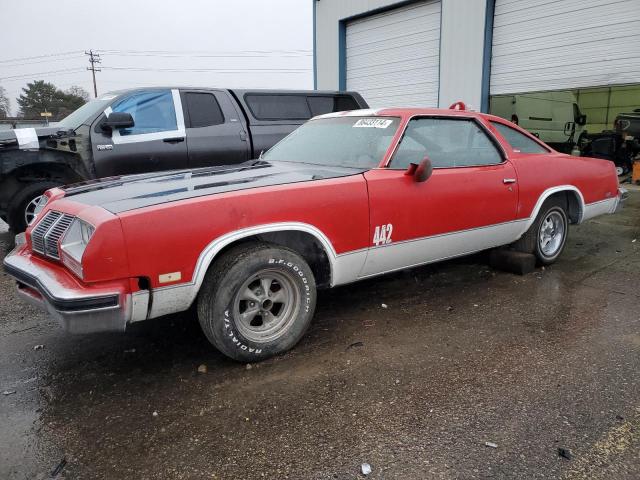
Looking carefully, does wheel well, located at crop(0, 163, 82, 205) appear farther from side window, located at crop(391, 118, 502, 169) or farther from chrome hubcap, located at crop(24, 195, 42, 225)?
side window, located at crop(391, 118, 502, 169)

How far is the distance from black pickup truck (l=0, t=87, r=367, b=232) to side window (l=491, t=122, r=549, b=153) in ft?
10.7

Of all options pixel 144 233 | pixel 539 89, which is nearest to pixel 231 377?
pixel 144 233

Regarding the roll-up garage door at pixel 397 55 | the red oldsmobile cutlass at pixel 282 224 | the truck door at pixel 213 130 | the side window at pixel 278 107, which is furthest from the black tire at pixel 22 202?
the roll-up garage door at pixel 397 55

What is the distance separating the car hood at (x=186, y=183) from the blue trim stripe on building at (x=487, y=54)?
8204mm

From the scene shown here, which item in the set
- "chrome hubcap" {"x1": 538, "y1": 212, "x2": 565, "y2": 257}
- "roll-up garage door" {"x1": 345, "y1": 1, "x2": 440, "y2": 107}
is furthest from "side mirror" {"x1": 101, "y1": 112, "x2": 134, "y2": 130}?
"roll-up garage door" {"x1": 345, "y1": 1, "x2": 440, "y2": 107}

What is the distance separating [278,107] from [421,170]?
4163mm

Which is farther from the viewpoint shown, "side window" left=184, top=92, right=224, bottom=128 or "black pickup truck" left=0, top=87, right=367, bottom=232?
"side window" left=184, top=92, right=224, bottom=128

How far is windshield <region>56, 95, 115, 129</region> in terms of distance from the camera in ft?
18.7

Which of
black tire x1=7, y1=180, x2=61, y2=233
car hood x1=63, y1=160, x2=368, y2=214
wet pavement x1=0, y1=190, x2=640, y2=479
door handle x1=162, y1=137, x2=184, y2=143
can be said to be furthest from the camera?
door handle x1=162, y1=137, x2=184, y2=143

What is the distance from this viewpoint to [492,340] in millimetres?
3279

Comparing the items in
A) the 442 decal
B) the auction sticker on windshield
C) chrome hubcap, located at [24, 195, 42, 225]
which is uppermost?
the auction sticker on windshield

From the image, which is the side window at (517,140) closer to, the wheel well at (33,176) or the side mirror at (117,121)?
the side mirror at (117,121)

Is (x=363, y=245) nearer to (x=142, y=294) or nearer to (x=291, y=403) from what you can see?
(x=291, y=403)

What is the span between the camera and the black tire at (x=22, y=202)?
547cm
